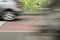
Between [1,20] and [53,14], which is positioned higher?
[53,14]

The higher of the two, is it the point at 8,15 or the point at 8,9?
the point at 8,9

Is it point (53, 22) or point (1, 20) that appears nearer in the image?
point (53, 22)

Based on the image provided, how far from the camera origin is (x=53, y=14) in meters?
2.01

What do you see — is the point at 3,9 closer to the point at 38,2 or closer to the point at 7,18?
the point at 7,18

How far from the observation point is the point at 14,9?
11.6m

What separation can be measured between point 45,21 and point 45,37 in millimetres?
196

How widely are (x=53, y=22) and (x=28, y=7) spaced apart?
537 inches

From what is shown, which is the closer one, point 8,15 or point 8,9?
point 8,15

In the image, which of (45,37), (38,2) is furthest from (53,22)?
(38,2)

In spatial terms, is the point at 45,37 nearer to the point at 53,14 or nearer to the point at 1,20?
the point at 53,14

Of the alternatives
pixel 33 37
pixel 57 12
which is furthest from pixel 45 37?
pixel 57 12

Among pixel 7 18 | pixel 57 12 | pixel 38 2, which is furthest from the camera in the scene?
pixel 38 2

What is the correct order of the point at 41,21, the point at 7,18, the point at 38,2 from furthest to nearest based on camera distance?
the point at 38,2
the point at 7,18
the point at 41,21

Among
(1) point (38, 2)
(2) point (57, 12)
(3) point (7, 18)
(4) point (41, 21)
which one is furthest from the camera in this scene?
(1) point (38, 2)
